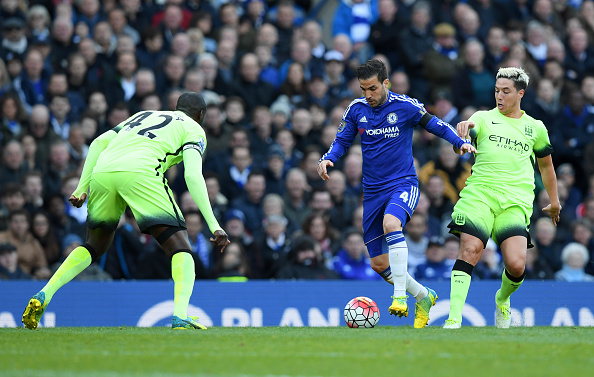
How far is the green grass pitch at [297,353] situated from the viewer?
5.79 m

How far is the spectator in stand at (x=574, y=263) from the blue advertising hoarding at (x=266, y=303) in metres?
1.36

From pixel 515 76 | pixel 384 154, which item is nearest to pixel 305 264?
pixel 384 154

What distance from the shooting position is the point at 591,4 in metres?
19.1

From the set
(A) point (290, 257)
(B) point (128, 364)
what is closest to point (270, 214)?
(A) point (290, 257)

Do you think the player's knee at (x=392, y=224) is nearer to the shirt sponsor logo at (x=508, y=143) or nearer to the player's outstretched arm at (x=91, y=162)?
the shirt sponsor logo at (x=508, y=143)

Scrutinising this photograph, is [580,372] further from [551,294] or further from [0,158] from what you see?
[0,158]

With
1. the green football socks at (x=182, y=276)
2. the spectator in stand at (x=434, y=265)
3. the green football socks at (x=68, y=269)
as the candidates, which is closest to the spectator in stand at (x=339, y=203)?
the spectator in stand at (x=434, y=265)

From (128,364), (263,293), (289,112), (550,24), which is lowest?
(263,293)

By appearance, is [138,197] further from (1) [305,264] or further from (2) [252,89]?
(2) [252,89]

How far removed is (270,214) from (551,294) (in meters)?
4.04

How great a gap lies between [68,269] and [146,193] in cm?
106

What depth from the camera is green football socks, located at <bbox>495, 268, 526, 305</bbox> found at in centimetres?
948

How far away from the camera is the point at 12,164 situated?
43.9ft

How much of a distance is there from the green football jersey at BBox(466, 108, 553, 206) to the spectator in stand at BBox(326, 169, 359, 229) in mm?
4802
